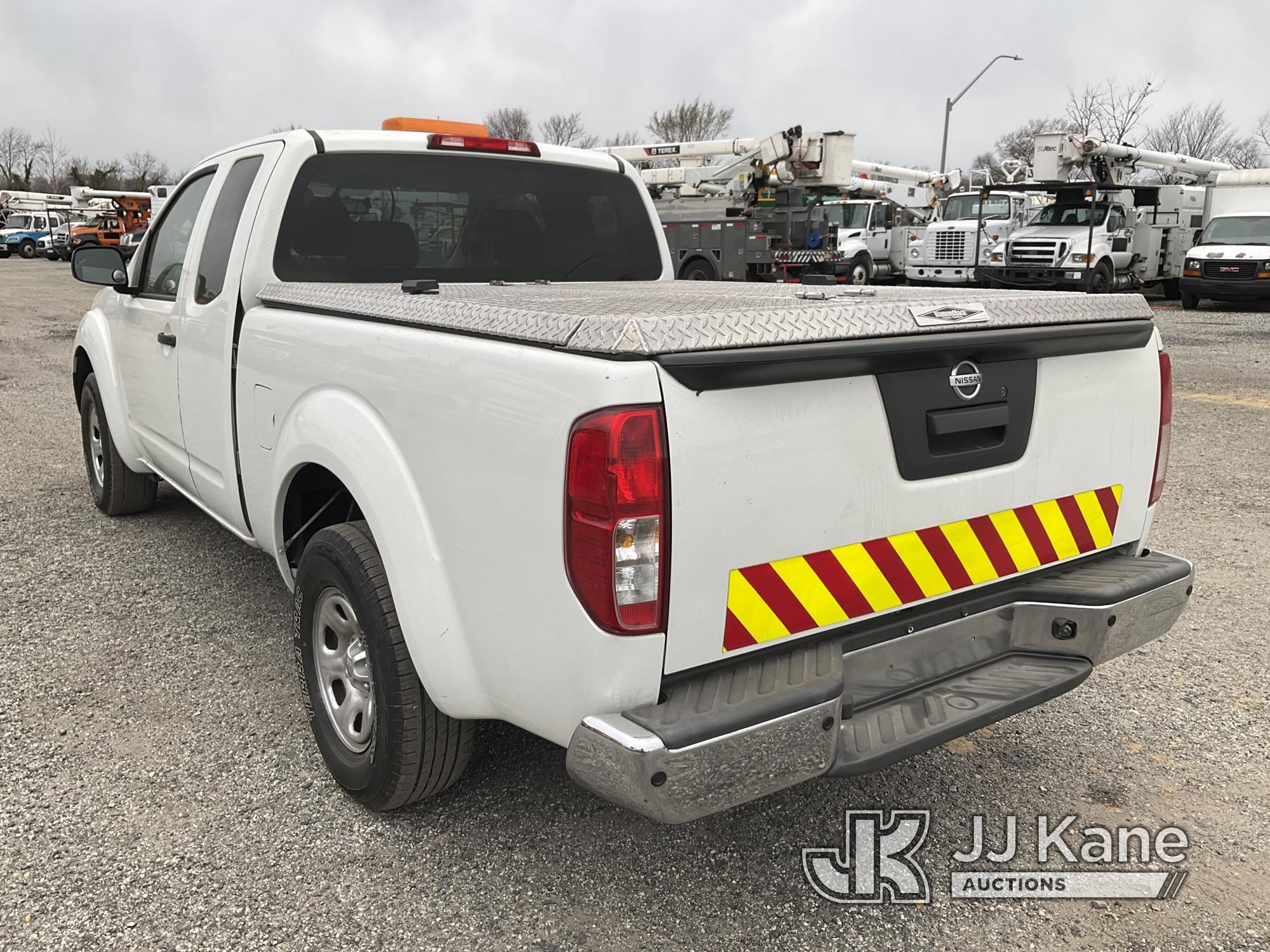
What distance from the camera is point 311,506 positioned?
128 inches

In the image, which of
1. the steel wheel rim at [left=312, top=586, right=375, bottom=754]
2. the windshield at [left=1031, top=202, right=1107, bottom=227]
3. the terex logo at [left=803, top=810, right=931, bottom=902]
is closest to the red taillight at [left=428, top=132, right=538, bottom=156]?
the steel wheel rim at [left=312, top=586, right=375, bottom=754]

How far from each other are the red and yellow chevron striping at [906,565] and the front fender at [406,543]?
65 cm

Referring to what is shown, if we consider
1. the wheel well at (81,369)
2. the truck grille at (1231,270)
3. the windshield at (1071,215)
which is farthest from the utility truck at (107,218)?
the wheel well at (81,369)

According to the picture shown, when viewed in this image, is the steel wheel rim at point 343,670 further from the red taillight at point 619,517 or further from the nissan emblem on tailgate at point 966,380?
the nissan emblem on tailgate at point 966,380

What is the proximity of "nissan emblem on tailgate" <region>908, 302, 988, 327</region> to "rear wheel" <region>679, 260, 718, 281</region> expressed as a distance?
2101cm

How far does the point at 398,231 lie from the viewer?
3914 millimetres

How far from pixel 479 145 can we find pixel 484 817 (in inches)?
104

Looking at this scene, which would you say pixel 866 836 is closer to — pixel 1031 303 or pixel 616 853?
pixel 616 853

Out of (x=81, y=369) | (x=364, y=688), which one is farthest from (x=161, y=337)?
(x=364, y=688)

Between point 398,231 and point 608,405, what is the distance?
2298 millimetres

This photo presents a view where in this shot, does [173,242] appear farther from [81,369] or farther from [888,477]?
[888,477]

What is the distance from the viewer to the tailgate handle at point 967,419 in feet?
7.77

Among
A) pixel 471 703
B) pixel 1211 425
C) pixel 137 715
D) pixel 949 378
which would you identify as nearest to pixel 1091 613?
pixel 949 378

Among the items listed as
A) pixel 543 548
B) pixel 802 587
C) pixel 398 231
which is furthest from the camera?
pixel 398 231
